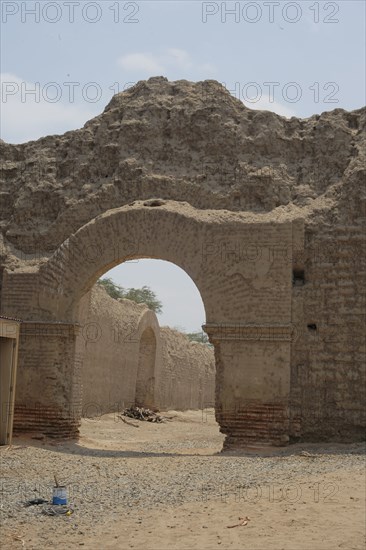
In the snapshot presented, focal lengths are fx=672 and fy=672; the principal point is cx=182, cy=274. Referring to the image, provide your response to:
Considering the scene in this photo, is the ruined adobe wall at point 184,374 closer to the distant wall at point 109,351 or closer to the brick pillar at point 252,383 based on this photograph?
the distant wall at point 109,351

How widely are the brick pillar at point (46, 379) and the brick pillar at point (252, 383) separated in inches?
99.7

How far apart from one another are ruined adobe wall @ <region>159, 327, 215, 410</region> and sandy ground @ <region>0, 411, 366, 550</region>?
469 inches

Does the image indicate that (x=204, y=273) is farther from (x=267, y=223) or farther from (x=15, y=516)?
(x=15, y=516)

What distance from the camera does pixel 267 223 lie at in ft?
33.9

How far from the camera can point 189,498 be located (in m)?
6.30

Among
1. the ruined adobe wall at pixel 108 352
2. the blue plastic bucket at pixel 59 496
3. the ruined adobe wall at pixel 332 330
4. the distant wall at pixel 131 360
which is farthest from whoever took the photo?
the distant wall at pixel 131 360

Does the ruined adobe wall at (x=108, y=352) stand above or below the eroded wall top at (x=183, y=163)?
below

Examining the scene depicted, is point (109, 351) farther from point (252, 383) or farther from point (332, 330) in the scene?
point (332, 330)

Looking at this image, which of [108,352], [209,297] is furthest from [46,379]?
[108,352]

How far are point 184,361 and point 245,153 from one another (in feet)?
44.5

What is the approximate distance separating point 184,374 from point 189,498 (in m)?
17.6

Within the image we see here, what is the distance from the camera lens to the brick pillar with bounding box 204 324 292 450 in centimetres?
977

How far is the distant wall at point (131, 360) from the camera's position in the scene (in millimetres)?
15477

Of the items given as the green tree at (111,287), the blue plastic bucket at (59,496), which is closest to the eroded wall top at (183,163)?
the blue plastic bucket at (59,496)
